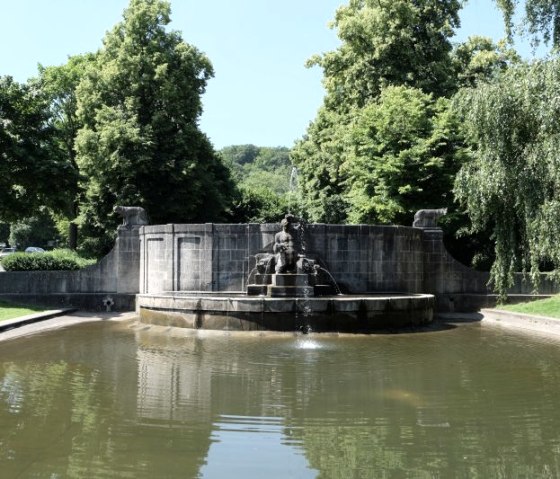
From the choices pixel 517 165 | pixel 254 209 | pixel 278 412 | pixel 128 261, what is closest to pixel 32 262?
pixel 128 261

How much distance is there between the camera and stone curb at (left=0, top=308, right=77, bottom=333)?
50.6ft

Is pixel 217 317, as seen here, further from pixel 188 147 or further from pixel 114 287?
pixel 188 147

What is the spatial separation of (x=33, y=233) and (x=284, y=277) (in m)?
73.5

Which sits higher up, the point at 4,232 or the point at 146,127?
the point at 146,127

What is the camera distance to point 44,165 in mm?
21484

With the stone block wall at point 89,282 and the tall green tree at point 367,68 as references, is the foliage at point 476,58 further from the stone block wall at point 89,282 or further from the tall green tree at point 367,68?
the stone block wall at point 89,282

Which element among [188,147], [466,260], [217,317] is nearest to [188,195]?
[188,147]

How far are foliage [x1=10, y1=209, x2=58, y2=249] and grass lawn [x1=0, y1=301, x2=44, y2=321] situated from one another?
2415 inches

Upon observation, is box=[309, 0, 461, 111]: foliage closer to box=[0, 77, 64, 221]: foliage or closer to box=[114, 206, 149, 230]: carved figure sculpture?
box=[114, 206, 149, 230]: carved figure sculpture

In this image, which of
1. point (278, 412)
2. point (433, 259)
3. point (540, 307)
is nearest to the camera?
point (278, 412)

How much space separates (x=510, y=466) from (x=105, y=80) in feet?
107

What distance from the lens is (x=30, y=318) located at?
1703 centimetres

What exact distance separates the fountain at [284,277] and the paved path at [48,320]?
158cm

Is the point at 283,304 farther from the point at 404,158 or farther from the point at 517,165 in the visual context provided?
the point at 404,158
